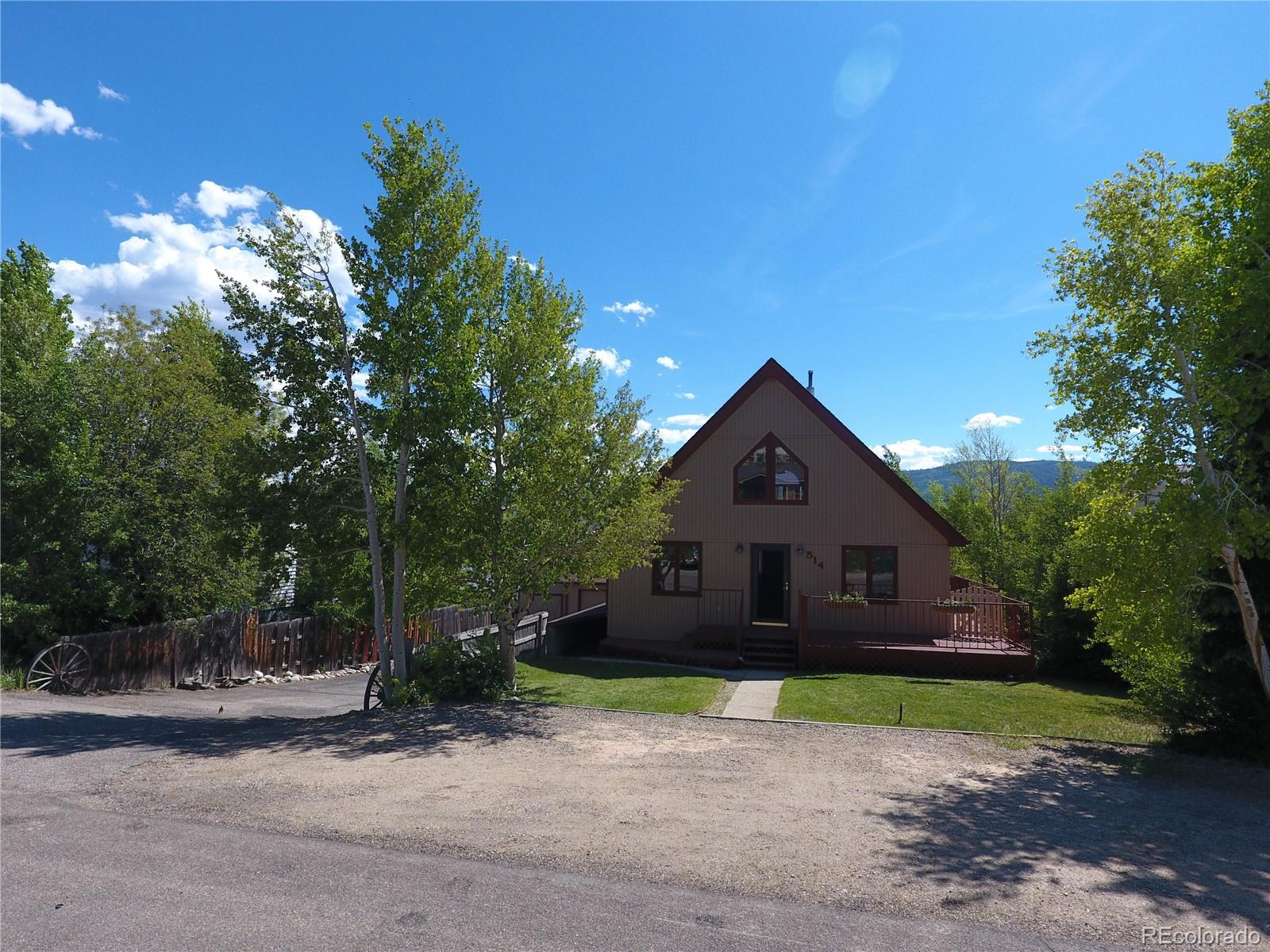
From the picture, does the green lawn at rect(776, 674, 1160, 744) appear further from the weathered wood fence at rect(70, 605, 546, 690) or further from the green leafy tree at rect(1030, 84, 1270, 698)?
the weathered wood fence at rect(70, 605, 546, 690)

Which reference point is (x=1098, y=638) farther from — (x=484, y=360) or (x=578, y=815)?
(x=484, y=360)

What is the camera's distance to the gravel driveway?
555 cm

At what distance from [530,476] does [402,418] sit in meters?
2.44

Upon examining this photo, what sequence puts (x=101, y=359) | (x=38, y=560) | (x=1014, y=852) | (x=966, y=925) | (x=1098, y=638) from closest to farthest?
1. (x=966, y=925)
2. (x=1014, y=852)
3. (x=1098, y=638)
4. (x=38, y=560)
5. (x=101, y=359)

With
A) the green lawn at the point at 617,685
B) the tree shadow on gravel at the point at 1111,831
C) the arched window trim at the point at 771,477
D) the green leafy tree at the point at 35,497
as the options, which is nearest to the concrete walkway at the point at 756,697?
the green lawn at the point at 617,685

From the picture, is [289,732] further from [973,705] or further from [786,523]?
[786,523]

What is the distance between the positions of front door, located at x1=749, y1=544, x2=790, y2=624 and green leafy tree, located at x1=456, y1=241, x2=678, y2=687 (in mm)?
6595

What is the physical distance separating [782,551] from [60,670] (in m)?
16.6

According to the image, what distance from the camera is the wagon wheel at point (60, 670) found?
14492 millimetres

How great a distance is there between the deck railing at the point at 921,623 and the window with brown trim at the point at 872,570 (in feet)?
1.55

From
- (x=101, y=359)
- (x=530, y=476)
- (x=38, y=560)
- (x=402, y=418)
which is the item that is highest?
(x=101, y=359)

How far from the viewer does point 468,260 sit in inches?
531

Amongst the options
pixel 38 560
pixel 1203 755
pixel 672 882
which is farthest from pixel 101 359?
pixel 1203 755

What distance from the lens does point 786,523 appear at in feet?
64.7
